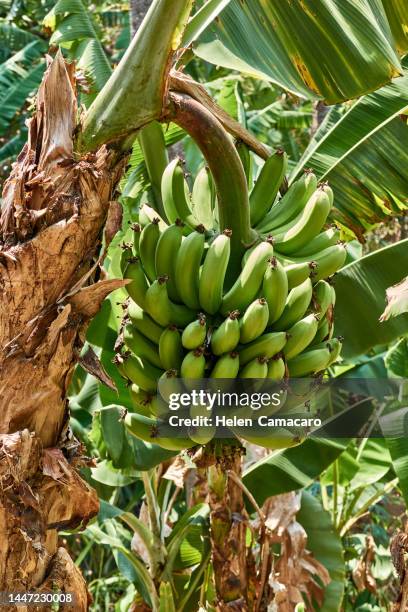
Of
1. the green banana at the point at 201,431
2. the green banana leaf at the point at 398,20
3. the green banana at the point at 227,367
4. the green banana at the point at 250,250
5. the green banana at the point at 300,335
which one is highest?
the green banana leaf at the point at 398,20

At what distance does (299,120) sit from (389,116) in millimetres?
3243

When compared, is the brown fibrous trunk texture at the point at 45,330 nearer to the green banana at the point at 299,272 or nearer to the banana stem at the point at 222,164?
the banana stem at the point at 222,164

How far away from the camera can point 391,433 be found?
2908 millimetres

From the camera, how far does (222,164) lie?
1783 mm

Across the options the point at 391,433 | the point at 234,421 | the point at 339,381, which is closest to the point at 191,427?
the point at 234,421

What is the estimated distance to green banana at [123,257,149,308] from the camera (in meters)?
1.80

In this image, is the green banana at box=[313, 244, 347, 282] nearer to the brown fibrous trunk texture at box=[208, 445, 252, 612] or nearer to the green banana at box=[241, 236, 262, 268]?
the green banana at box=[241, 236, 262, 268]

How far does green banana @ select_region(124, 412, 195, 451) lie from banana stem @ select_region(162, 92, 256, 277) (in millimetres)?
418

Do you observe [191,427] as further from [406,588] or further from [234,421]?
[406,588]

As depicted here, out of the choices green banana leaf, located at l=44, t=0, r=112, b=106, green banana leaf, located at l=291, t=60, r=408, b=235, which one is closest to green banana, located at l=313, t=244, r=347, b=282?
green banana leaf, located at l=291, t=60, r=408, b=235

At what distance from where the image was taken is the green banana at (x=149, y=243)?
6.06 ft

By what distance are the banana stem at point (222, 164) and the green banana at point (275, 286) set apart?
16 cm

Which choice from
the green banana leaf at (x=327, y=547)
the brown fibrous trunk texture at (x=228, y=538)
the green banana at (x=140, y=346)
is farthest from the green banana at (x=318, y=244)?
the green banana leaf at (x=327, y=547)

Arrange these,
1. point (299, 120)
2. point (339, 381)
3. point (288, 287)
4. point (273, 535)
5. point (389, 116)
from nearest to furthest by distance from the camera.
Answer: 1. point (288, 287)
2. point (389, 116)
3. point (273, 535)
4. point (339, 381)
5. point (299, 120)
